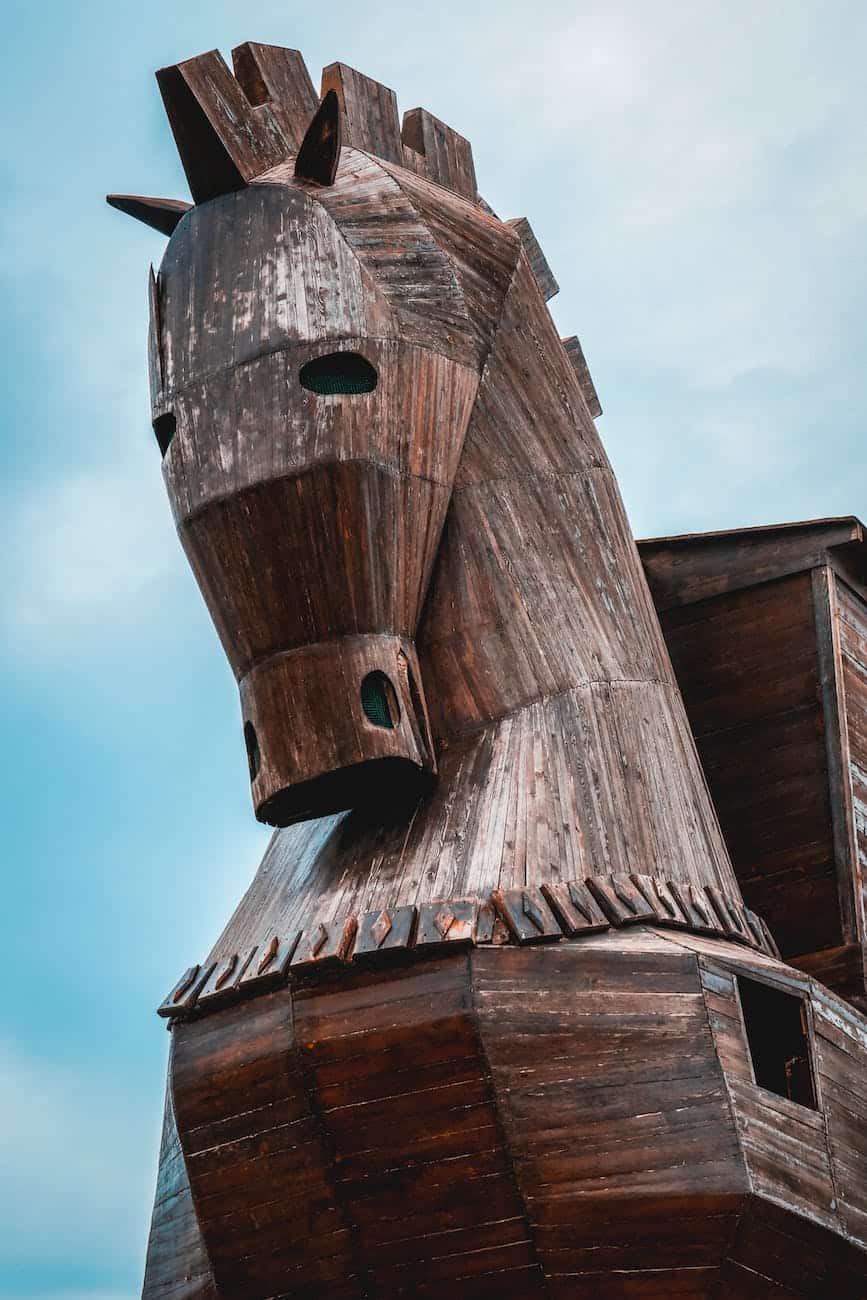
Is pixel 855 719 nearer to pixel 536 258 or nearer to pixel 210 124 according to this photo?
pixel 536 258

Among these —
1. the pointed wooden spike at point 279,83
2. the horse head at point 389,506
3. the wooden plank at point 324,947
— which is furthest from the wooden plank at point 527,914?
the pointed wooden spike at point 279,83

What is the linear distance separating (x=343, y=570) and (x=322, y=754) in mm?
959

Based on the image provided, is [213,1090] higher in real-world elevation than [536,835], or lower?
lower

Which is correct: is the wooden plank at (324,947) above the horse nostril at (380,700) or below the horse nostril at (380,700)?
below

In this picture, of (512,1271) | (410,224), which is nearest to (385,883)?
(512,1271)

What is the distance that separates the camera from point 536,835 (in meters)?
9.51

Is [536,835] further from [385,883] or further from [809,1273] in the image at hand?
[809,1273]

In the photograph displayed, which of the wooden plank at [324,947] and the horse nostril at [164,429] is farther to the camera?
→ the horse nostril at [164,429]

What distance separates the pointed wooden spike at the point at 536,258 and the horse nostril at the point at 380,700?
12.5 ft

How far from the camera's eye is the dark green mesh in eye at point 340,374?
1009cm

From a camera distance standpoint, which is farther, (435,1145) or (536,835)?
(536,835)

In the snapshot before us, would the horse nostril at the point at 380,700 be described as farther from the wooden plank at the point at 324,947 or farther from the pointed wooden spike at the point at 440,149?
the pointed wooden spike at the point at 440,149

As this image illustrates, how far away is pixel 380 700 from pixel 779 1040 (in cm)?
268

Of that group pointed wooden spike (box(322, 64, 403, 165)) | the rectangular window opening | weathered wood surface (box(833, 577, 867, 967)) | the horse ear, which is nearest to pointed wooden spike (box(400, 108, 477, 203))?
pointed wooden spike (box(322, 64, 403, 165))
